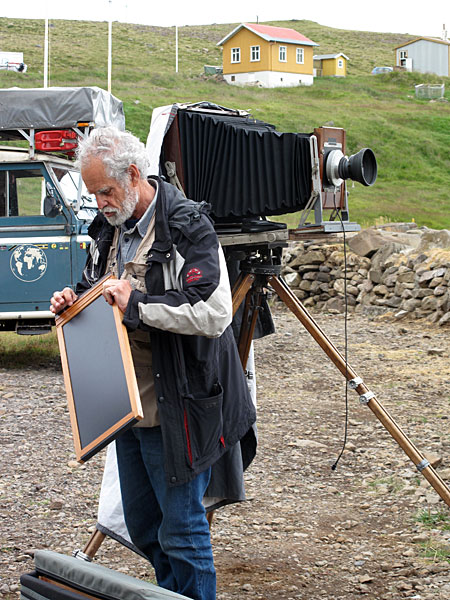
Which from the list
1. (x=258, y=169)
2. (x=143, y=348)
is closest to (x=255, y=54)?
(x=258, y=169)

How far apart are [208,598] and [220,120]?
1.99 m

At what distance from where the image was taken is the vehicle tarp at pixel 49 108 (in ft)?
29.4

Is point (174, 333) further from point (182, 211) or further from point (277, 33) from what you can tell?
point (277, 33)

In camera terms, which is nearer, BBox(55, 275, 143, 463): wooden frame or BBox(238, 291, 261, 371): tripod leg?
BBox(55, 275, 143, 463): wooden frame

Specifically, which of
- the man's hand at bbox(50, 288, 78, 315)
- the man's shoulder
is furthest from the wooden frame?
the man's shoulder

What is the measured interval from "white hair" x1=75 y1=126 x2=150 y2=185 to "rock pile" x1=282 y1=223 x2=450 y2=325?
946 cm

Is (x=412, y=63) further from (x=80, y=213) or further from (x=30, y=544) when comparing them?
(x=30, y=544)

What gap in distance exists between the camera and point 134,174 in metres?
2.62

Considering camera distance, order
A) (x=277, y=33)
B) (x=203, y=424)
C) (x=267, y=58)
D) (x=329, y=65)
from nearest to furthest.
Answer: (x=203, y=424), (x=267, y=58), (x=277, y=33), (x=329, y=65)

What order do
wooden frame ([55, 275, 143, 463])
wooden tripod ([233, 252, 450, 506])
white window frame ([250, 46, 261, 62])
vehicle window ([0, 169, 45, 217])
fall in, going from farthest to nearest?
white window frame ([250, 46, 261, 62]) < vehicle window ([0, 169, 45, 217]) < wooden tripod ([233, 252, 450, 506]) < wooden frame ([55, 275, 143, 463])

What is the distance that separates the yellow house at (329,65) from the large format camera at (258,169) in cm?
6785

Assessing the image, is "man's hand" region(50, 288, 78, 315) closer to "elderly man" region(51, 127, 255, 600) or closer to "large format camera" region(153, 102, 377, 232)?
"elderly man" region(51, 127, 255, 600)

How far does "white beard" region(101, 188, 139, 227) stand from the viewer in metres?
2.61

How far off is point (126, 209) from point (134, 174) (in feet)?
0.39
